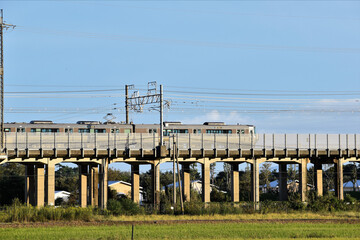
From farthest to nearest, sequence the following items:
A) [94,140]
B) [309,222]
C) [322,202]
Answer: [94,140]
[322,202]
[309,222]

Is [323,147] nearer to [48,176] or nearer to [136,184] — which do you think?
[136,184]

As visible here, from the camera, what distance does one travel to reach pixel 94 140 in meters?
65.7

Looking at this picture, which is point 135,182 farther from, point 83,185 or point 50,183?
point 50,183

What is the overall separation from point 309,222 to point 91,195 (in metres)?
31.8

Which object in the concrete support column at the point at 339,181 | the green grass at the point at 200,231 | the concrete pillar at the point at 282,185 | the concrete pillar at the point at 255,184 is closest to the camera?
the green grass at the point at 200,231

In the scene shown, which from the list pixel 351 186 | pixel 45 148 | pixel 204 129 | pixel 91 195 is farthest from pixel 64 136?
pixel 351 186

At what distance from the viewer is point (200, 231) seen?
1612 inches

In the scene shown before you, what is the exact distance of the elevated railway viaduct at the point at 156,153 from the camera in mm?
63594

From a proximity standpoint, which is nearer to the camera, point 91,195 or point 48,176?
point 48,176

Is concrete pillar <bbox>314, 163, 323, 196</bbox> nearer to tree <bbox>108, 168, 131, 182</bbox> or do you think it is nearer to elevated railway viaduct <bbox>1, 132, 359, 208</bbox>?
elevated railway viaduct <bbox>1, 132, 359, 208</bbox>

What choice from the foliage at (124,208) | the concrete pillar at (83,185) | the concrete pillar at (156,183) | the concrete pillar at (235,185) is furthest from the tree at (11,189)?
the foliage at (124,208)

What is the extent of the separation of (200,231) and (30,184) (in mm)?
35662

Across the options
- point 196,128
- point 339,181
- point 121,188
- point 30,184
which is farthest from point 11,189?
point 339,181

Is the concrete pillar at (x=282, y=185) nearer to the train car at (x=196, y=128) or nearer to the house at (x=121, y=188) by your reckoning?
the train car at (x=196, y=128)
